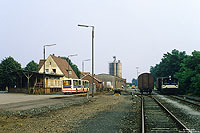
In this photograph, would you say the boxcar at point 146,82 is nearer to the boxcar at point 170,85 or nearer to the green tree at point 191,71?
the boxcar at point 170,85

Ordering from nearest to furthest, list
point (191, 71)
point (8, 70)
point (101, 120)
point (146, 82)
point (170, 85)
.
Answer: point (101, 120) < point (170, 85) < point (191, 71) < point (146, 82) < point (8, 70)

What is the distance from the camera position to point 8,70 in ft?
228

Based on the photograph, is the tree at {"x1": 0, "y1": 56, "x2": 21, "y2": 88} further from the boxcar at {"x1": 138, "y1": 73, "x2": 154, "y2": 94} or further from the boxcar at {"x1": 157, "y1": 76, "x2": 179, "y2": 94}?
the boxcar at {"x1": 157, "y1": 76, "x2": 179, "y2": 94}

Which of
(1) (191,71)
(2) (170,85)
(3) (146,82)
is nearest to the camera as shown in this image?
(2) (170,85)

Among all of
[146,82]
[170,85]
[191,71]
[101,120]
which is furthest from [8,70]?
[101,120]

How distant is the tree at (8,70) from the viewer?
67262 millimetres

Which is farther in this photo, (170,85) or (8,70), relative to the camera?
(8,70)

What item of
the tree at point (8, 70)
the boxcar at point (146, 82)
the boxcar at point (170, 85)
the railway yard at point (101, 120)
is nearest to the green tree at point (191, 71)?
the boxcar at point (170, 85)

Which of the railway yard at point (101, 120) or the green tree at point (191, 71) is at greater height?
the green tree at point (191, 71)

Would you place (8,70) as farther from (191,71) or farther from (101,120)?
(101,120)

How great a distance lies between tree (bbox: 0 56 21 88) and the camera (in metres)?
67.3

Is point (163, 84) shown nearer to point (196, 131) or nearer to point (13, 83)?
point (196, 131)

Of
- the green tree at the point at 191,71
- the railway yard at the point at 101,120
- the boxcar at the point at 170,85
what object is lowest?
the railway yard at the point at 101,120

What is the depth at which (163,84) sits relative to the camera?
129ft
